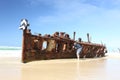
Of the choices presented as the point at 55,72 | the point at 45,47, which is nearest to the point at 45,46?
the point at 45,47

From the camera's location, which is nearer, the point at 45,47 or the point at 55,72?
the point at 55,72

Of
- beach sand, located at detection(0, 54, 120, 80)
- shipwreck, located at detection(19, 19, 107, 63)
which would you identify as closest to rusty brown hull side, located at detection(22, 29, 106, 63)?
shipwreck, located at detection(19, 19, 107, 63)

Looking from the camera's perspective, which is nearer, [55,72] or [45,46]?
[55,72]

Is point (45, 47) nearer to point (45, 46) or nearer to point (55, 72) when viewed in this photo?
point (45, 46)

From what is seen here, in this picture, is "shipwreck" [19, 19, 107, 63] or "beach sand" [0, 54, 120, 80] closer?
"beach sand" [0, 54, 120, 80]

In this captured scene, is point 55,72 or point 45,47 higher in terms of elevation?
point 45,47

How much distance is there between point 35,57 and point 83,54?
7.78m

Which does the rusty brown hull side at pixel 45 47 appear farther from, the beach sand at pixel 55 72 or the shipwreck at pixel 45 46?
the beach sand at pixel 55 72

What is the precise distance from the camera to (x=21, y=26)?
1202 cm

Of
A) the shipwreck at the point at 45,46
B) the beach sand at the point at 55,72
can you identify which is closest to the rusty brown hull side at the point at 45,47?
the shipwreck at the point at 45,46

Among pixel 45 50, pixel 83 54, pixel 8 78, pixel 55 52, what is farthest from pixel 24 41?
pixel 83 54

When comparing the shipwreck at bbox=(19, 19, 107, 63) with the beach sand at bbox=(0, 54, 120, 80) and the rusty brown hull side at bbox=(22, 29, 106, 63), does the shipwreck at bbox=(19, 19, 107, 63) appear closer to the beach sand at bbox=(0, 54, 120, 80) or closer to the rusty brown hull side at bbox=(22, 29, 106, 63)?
the rusty brown hull side at bbox=(22, 29, 106, 63)

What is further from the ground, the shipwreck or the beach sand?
the shipwreck

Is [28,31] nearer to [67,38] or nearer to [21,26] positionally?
[21,26]
